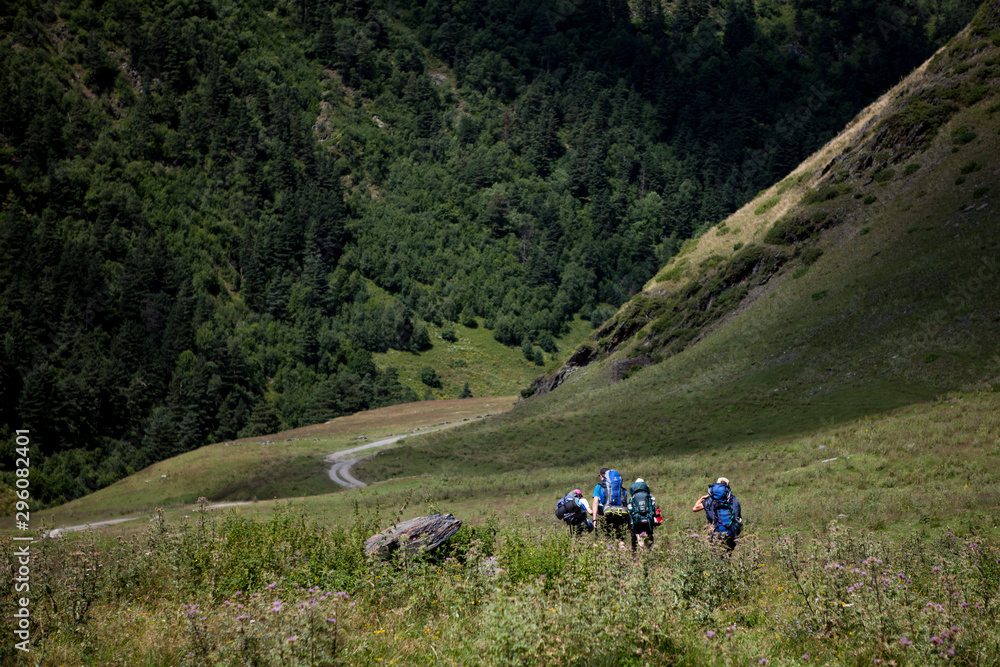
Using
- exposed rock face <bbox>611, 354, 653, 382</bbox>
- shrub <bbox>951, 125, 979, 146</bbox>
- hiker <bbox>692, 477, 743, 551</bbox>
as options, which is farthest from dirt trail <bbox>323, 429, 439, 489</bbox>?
shrub <bbox>951, 125, 979, 146</bbox>

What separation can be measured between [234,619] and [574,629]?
10.8 ft

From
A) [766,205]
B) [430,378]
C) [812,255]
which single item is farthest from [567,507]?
[430,378]

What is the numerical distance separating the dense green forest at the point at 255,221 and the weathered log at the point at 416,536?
3592 inches

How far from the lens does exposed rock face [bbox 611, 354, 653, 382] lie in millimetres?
60500

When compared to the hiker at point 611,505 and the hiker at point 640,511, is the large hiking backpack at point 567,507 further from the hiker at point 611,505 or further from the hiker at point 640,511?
the hiker at point 640,511

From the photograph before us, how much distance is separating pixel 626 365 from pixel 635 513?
50047 mm

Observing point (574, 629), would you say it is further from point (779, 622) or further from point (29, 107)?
point (29, 107)

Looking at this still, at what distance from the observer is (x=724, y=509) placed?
12516mm

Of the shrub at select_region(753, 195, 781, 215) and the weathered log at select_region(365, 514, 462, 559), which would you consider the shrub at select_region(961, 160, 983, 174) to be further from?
the weathered log at select_region(365, 514, 462, 559)

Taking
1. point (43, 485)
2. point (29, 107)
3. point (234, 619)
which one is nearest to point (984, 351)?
point (234, 619)

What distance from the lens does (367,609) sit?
809 centimetres

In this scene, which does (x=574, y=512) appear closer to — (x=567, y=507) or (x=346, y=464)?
(x=567, y=507)

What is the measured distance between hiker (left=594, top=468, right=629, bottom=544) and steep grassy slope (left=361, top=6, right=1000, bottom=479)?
2347 centimetres

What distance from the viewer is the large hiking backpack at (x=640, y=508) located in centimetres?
1237
